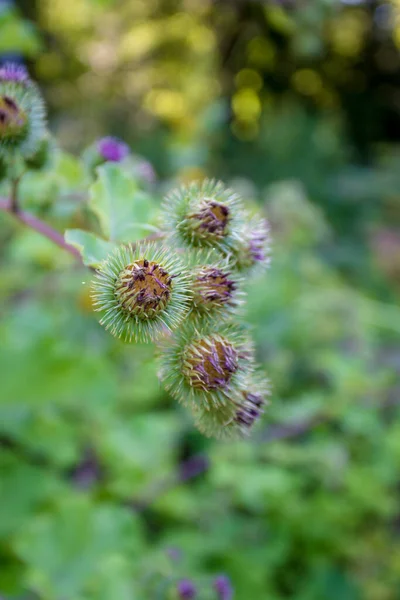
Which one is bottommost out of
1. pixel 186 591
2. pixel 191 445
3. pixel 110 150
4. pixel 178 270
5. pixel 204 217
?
pixel 186 591

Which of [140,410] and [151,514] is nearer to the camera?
[151,514]

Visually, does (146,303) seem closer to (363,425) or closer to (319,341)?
(363,425)

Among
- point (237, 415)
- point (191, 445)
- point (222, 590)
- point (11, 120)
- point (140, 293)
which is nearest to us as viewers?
point (140, 293)

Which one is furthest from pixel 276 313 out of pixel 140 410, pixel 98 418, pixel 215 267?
pixel 215 267

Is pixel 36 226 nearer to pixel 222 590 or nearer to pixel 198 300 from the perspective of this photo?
pixel 198 300

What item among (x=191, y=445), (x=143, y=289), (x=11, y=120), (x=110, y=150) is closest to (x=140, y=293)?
(x=143, y=289)

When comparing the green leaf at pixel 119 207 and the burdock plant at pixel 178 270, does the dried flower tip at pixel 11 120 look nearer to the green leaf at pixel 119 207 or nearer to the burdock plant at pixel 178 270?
the burdock plant at pixel 178 270
